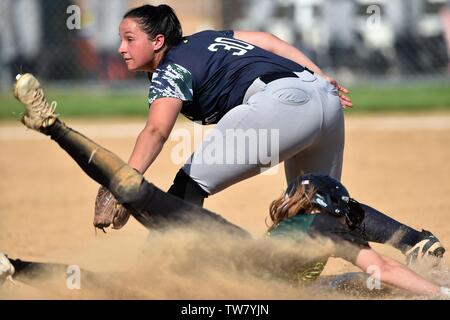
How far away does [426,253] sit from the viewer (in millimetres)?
4438

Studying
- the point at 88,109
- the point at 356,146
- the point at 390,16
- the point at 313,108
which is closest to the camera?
the point at 313,108

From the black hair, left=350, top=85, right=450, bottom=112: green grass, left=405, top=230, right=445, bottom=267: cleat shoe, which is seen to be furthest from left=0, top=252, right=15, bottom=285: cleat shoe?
left=350, top=85, right=450, bottom=112: green grass

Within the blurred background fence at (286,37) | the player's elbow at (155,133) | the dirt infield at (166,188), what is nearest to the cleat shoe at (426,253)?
the dirt infield at (166,188)

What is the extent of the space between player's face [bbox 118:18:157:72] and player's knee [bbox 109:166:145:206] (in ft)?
2.47

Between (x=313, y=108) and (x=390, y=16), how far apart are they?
11.0 metres

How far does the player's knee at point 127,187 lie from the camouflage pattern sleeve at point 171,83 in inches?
18.4

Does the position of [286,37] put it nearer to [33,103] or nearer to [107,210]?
[107,210]

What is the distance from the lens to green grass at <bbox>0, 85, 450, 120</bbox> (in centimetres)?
1300

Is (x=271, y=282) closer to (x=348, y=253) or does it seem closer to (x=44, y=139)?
(x=348, y=253)

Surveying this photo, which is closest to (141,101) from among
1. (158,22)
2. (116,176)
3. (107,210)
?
(158,22)

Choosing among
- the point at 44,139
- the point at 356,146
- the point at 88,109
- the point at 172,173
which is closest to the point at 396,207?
the point at 172,173

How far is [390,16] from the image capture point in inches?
582

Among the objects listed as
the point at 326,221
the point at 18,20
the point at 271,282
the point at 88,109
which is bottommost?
the point at 88,109

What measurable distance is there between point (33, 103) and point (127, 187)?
54cm
